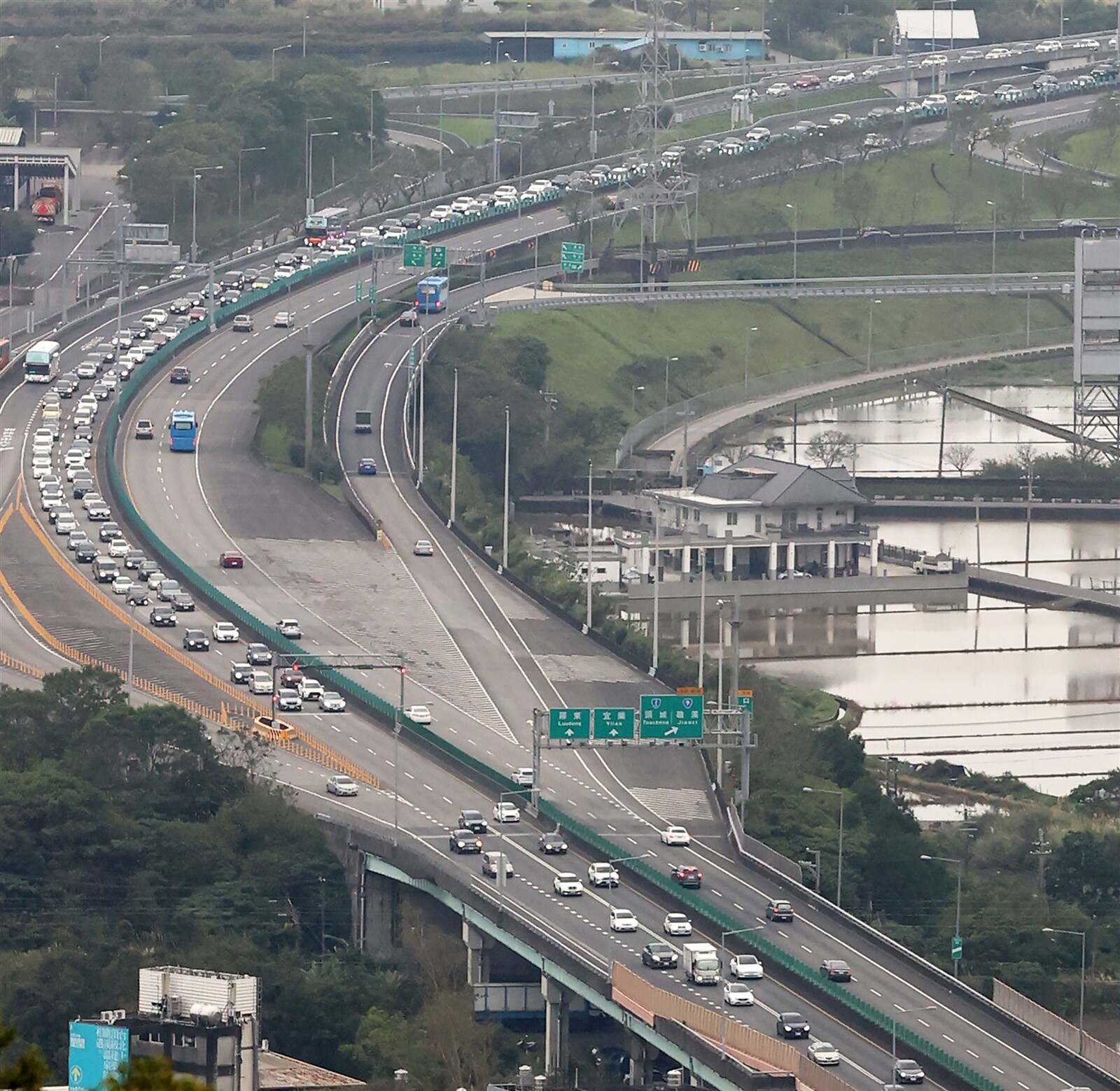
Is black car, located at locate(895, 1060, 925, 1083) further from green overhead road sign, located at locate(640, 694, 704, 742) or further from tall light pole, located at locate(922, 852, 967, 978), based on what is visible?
green overhead road sign, located at locate(640, 694, 704, 742)

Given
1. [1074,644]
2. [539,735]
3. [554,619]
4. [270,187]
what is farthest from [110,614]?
[270,187]

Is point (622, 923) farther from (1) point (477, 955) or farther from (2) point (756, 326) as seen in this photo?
(2) point (756, 326)

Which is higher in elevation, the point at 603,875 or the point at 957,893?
the point at 603,875

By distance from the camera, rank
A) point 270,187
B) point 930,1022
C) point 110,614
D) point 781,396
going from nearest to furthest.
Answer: point 930,1022, point 110,614, point 781,396, point 270,187

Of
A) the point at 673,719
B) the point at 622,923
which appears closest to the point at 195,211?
the point at 673,719

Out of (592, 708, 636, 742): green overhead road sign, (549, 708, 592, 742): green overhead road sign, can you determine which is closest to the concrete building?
(592, 708, 636, 742): green overhead road sign

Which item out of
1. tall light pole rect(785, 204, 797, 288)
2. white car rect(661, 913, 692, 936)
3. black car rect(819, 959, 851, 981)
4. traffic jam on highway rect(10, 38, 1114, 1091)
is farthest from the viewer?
tall light pole rect(785, 204, 797, 288)

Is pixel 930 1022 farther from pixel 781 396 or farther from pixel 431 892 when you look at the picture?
pixel 781 396
